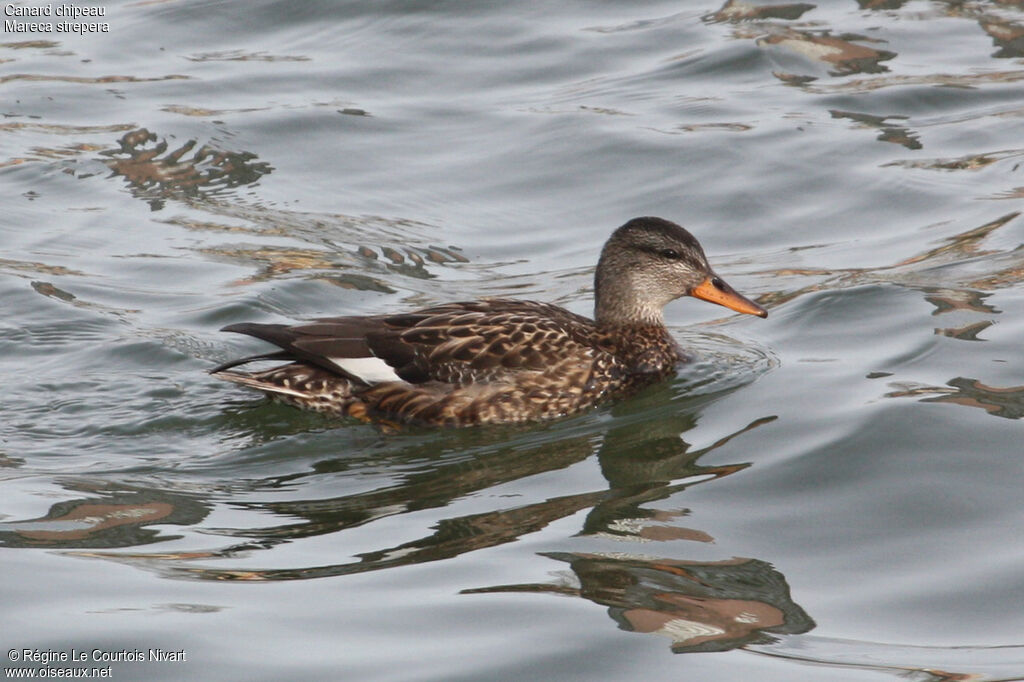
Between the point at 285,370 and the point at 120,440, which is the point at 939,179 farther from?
the point at 120,440

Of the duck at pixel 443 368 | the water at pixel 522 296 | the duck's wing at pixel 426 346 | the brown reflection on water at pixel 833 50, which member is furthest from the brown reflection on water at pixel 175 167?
the brown reflection on water at pixel 833 50

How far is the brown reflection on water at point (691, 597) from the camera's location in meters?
5.77

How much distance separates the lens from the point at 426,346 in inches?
344

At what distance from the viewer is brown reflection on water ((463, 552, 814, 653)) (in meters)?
5.77

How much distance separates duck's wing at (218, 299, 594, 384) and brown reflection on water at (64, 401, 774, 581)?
16.7 inches

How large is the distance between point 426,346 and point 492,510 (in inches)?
72.0

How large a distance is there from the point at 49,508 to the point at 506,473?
2148 millimetres

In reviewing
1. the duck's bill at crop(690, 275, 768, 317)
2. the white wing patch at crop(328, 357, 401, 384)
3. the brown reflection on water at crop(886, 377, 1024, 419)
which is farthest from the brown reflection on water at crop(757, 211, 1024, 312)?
the white wing patch at crop(328, 357, 401, 384)

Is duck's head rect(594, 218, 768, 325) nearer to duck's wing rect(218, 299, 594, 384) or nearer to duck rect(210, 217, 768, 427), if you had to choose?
duck rect(210, 217, 768, 427)

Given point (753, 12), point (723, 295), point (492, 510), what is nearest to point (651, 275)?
point (723, 295)

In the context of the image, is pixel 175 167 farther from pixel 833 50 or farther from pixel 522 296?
pixel 833 50

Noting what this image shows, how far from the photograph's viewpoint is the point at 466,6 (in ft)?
56.1

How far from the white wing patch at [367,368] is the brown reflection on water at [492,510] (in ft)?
1.50

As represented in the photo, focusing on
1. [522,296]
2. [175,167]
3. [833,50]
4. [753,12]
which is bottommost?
[522,296]
